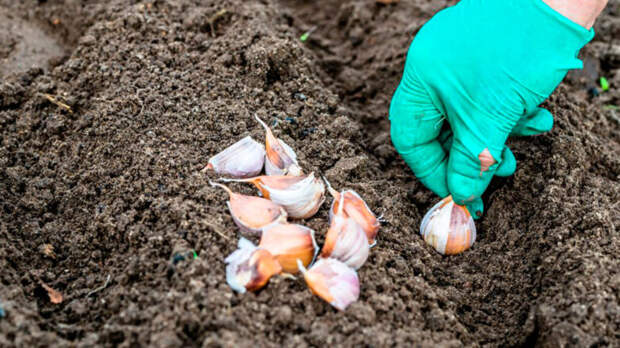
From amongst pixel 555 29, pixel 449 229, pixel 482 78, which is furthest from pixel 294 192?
pixel 555 29

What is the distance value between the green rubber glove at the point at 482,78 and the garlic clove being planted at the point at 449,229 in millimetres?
61

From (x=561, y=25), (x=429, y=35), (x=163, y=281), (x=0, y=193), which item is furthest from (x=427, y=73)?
(x=0, y=193)

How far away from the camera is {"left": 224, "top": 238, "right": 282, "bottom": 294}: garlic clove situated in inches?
64.7

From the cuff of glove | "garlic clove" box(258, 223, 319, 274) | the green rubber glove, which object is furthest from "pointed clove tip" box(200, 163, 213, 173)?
the cuff of glove

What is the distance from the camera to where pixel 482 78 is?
201cm

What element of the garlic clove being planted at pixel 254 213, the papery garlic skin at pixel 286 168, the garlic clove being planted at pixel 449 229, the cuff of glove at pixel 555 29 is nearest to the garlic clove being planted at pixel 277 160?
the papery garlic skin at pixel 286 168

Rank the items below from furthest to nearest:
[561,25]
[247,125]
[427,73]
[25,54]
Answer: [25,54]
[247,125]
[427,73]
[561,25]

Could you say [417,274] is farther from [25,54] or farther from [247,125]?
[25,54]

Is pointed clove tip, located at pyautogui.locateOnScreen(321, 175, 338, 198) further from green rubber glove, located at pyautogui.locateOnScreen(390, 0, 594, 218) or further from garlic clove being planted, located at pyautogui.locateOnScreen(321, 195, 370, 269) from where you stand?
green rubber glove, located at pyautogui.locateOnScreen(390, 0, 594, 218)

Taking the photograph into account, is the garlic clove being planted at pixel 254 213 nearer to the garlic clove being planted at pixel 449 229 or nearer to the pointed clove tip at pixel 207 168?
the pointed clove tip at pixel 207 168

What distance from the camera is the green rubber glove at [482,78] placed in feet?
6.45

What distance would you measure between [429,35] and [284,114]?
706mm

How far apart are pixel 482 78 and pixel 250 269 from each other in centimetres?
114

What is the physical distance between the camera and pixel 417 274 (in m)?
1.93
